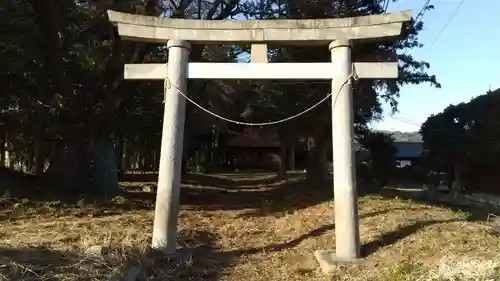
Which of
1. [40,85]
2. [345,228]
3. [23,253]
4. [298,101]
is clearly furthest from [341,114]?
[40,85]

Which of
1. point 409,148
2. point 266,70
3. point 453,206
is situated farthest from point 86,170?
point 409,148

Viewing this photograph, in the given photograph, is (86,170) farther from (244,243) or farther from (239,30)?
(239,30)

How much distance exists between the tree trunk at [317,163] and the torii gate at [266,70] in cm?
1098

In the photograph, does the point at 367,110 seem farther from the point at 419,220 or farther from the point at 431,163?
the point at 431,163

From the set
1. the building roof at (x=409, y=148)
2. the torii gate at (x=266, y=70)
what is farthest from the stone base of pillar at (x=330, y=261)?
the building roof at (x=409, y=148)

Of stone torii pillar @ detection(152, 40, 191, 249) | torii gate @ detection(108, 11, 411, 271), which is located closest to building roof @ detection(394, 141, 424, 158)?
torii gate @ detection(108, 11, 411, 271)

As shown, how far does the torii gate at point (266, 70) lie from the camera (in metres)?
8.17

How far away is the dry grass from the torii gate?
2.16ft

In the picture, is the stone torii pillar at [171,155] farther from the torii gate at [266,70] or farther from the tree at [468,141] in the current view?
the tree at [468,141]

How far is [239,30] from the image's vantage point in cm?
877

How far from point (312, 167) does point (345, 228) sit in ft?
40.1

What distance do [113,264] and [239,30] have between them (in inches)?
171

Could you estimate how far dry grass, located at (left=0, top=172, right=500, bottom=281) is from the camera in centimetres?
613

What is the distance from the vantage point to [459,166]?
88.1ft
